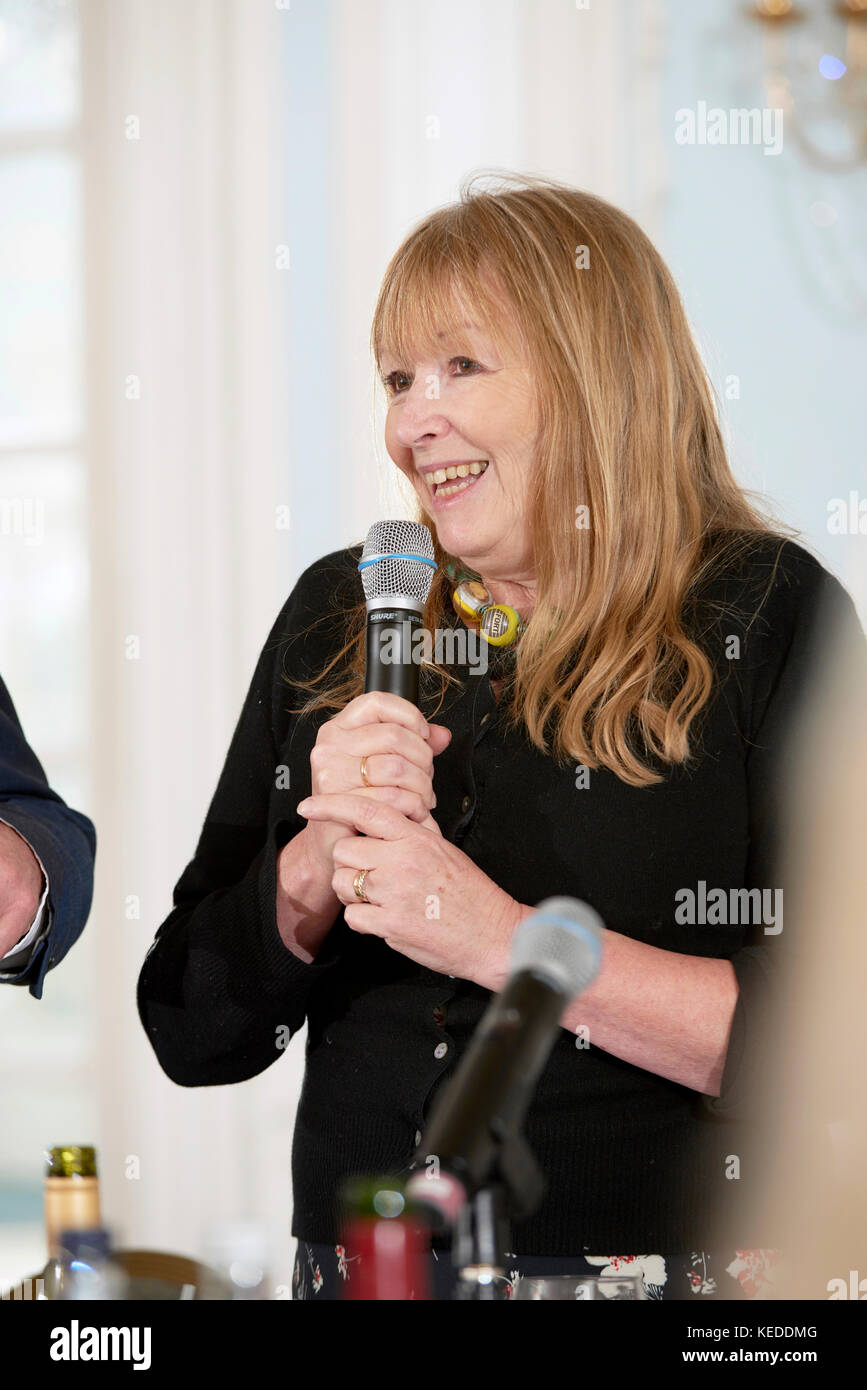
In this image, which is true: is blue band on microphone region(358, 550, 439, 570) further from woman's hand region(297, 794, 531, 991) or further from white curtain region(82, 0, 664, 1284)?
white curtain region(82, 0, 664, 1284)

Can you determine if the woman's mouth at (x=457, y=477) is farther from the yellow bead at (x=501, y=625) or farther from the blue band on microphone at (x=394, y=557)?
the blue band on microphone at (x=394, y=557)

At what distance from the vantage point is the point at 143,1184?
7.39 ft

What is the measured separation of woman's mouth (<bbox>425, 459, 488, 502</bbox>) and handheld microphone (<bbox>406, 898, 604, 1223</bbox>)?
71 centimetres

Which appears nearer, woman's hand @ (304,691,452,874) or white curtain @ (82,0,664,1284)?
woman's hand @ (304,691,452,874)

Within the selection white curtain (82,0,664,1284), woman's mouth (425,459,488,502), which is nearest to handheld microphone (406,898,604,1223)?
woman's mouth (425,459,488,502)

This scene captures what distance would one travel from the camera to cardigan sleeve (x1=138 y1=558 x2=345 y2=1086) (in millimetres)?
1204

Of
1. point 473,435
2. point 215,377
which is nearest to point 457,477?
point 473,435

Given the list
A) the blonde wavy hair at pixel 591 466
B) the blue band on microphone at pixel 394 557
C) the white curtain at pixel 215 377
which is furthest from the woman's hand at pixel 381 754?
the white curtain at pixel 215 377

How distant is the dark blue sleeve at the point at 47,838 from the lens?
1.20m

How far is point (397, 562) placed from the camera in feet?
3.46

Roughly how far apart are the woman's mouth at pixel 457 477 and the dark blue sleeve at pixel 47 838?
46 centimetres

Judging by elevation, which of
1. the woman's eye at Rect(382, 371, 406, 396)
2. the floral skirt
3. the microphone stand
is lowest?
the floral skirt

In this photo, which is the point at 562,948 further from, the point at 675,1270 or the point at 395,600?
the point at 675,1270

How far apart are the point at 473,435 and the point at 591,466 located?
120mm
